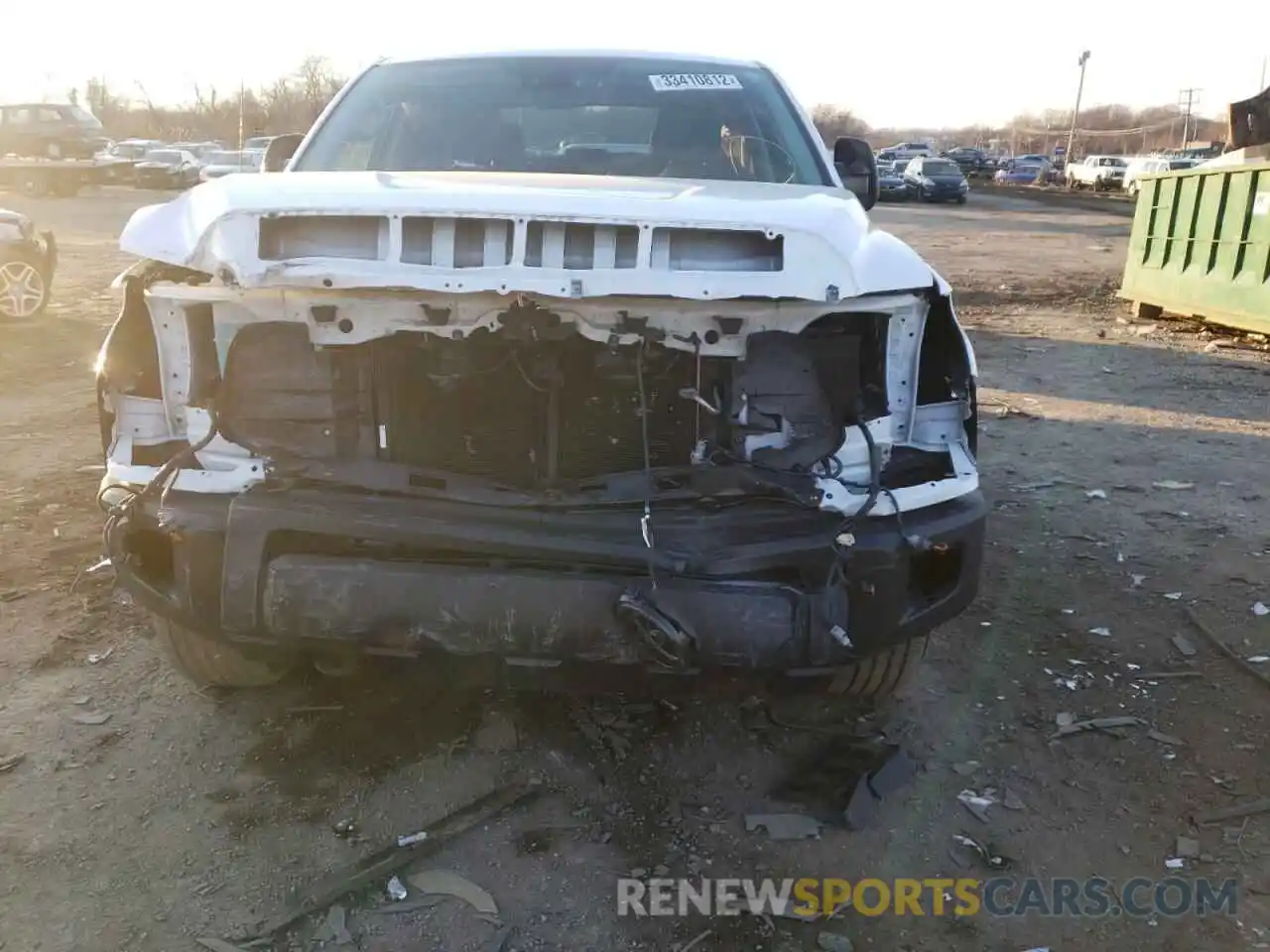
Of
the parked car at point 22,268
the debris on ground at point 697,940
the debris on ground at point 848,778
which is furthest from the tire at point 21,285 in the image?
the debris on ground at point 697,940

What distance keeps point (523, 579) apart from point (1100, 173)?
46.7 meters

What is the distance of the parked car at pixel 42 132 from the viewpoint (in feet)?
88.4

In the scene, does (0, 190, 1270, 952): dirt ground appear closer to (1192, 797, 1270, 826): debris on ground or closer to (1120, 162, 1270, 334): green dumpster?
(1192, 797, 1270, 826): debris on ground

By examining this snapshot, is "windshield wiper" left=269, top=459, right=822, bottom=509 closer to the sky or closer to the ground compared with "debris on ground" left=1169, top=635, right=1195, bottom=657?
closer to the sky

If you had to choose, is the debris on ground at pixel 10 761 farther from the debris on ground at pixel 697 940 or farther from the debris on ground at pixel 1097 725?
the debris on ground at pixel 1097 725

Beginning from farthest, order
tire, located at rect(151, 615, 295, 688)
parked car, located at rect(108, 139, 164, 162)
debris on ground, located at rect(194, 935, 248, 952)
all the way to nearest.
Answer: parked car, located at rect(108, 139, 164, 162)
tire, located at rect(151, 615, 295, 688)
debris on ground, located at rect(194, 935, 248, 952)

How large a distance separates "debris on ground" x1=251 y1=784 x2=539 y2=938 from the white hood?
53.7 inches

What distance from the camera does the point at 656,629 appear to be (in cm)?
241

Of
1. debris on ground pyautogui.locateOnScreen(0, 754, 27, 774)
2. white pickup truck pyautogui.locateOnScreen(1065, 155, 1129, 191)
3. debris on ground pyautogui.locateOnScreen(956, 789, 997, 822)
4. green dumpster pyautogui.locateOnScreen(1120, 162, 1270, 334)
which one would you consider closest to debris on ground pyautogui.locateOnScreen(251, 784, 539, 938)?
debris on ground pyautogui.locateOnScreen(0, 754, 27, 774)

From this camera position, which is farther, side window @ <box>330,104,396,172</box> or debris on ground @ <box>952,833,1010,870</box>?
side window @ <box>330,104,396,172</box>

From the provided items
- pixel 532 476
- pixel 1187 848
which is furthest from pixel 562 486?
pixel 1187 848

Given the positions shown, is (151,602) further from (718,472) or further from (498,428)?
(718,472)

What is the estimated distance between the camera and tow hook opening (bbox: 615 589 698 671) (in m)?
2.41

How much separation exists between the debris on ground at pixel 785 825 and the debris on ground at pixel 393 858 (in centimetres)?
59
